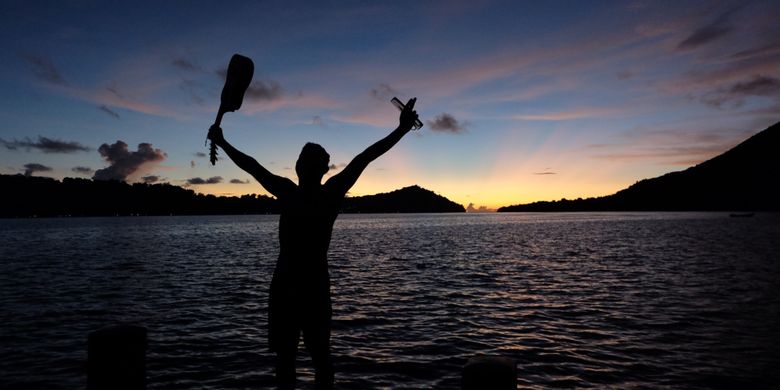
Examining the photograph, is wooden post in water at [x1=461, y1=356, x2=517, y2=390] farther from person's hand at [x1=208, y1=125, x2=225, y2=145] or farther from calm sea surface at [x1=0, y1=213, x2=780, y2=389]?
calm sea surface at [x1=0, y1=213, x2=780, y2=389]

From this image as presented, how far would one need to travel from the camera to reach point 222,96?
169 inches

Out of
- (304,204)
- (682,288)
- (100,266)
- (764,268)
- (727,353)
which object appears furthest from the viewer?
(100,266)

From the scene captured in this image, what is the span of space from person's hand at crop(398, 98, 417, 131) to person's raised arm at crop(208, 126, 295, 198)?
112 cm

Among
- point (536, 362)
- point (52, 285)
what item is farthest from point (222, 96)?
point (52, 285)

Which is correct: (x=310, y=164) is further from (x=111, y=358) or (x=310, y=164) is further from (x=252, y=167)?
(x=111, y=358)

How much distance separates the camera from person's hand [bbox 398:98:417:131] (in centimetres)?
419

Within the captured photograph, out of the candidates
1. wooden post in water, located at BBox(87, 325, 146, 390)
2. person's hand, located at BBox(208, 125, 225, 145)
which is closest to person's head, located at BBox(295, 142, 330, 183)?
person's hand, located at BBox(208, 125, 225, 145)

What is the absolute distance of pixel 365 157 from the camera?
160 inches

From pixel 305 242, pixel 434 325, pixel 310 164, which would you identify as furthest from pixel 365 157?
pixel 434 325

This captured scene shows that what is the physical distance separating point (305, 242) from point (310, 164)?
0.68 meters

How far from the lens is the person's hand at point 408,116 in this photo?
4.19 m

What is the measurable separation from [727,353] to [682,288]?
13370 mm

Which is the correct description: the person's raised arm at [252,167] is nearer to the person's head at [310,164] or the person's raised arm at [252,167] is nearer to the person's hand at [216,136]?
the person's hand at [216,136]

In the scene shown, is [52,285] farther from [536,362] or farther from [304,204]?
[304,204]
